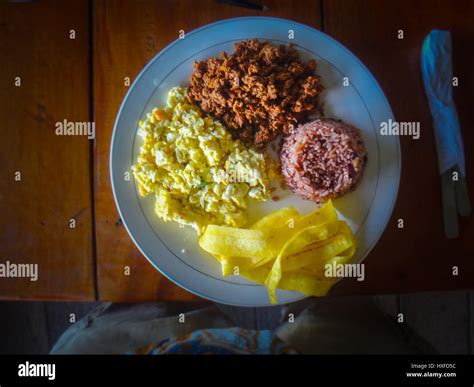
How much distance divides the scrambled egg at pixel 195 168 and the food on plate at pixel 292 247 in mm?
60

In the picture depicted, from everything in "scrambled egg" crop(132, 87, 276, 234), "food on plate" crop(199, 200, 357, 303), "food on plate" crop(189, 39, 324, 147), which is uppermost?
"food on plate" crop(189, 39, 324, 147)

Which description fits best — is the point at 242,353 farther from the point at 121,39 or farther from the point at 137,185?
the point at 121,39

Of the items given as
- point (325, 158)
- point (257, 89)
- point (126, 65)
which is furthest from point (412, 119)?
point (126, 65)

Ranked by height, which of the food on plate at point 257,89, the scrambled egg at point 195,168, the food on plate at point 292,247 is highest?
the food on plate at point 257,89

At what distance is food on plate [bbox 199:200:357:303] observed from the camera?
2.98 feet

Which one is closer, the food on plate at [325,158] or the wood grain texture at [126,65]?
the food on plate at [325,158]

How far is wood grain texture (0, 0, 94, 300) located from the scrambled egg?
0.21m

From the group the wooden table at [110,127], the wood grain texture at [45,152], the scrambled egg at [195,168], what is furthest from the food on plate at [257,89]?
the wood grain texture at [45,152]

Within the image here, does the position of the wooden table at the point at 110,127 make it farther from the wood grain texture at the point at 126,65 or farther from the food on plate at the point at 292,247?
the food on plate at the point at 292,247

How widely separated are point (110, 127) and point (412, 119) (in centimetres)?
79

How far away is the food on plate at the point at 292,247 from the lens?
2.98 feet

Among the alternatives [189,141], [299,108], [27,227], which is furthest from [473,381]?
[27,227]

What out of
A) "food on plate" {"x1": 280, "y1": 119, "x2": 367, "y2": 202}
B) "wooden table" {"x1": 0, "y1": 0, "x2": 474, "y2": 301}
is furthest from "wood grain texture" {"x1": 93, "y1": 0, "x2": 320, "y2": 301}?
"food on plate" {"x1": 280, "y1": 119, "x2": 367, "y2": 202}

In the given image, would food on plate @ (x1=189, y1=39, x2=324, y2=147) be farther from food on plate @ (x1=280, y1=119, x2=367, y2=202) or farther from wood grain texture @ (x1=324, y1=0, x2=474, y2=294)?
wood grain texture @ (x1=324, y1=0, x2=474, y2=294)
